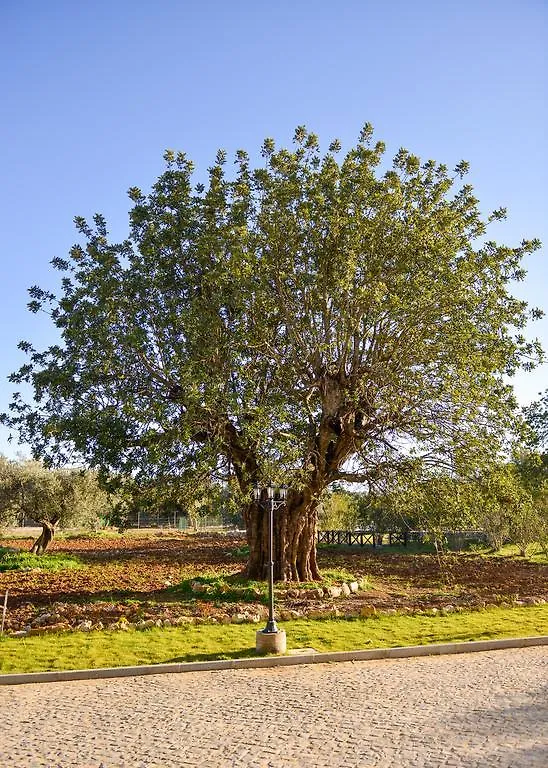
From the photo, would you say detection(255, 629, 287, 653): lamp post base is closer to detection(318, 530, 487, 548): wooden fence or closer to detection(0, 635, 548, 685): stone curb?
detection(0, 635, 548, 685): stone curb

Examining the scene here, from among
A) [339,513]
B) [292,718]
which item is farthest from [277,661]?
[339,513]

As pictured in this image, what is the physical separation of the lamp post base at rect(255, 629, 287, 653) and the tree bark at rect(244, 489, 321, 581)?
7750 mm

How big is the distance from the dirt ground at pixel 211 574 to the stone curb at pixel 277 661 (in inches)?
141

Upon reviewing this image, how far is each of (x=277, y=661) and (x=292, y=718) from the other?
3697 mm

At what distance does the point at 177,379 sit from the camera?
59.2ft

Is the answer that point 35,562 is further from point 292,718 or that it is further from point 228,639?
point 292,718

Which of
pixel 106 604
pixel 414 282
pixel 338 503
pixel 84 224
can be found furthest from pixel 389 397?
pixel 338 503

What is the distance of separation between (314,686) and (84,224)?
16046 mm

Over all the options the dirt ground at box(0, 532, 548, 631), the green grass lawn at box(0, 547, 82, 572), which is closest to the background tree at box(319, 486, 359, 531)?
the dirt ground at box(0, 532, 548, 631)

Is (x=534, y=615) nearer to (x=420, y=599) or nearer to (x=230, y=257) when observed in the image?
(x=420, y=599)

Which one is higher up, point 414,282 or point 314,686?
point 414,282

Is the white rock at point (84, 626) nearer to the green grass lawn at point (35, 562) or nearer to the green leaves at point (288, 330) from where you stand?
the green leaves at point (288, 330)

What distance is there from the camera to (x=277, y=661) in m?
12.4

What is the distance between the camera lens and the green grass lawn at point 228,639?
1230 cm
